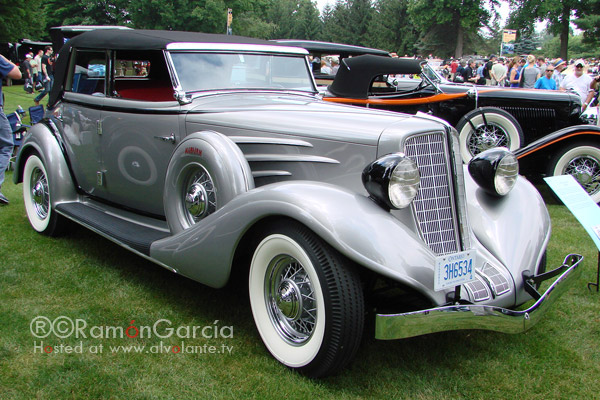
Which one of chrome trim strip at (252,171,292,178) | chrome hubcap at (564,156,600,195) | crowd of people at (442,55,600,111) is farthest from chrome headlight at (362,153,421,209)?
crowd of people at (442,55,600,111)

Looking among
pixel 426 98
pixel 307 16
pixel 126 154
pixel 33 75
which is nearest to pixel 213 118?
pixel 126 154

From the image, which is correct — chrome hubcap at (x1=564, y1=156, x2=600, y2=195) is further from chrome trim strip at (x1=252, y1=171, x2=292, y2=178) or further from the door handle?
the door handle

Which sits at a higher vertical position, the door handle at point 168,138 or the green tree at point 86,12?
the green tree at point 86,12

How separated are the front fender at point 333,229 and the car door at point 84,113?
73.7 inches

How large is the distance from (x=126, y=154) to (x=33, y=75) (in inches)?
772

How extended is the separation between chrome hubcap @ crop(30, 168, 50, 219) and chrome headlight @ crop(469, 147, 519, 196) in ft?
12.0

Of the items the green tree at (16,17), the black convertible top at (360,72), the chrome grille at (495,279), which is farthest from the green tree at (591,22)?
the chrome grille at (495,279)

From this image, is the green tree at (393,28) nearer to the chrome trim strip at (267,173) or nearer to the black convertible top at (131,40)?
the black convertible top at (131,40)

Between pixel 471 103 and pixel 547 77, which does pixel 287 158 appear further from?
pixel 547 77

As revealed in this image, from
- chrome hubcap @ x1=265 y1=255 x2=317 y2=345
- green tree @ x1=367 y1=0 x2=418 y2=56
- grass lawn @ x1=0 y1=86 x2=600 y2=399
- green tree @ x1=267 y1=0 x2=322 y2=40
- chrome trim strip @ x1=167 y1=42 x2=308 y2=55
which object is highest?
green tree @ x1=267 y1=0 x2=322 y2=40

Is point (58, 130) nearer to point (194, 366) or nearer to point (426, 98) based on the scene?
point (194, 366)

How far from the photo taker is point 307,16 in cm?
7562

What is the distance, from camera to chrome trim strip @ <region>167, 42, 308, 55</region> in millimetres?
3671

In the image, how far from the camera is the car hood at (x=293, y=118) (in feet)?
9.09
